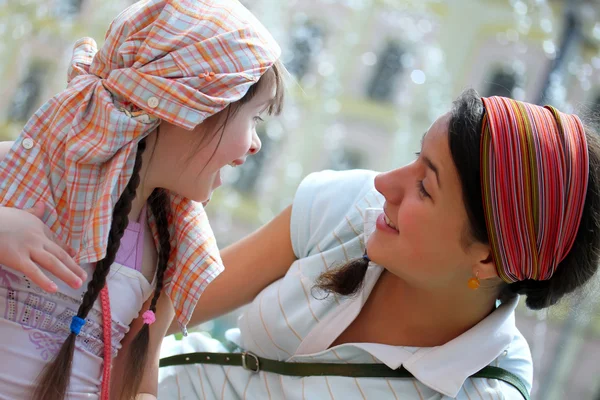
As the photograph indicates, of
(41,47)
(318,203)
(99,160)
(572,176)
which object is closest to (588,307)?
(572,176)

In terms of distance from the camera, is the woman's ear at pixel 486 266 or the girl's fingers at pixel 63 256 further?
the woman's ear at pixel 486 266

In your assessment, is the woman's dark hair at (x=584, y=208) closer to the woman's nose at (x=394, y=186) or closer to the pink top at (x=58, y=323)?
the woman's nose at (x=394, y=186)

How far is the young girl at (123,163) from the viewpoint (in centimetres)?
107

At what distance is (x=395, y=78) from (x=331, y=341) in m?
2.01

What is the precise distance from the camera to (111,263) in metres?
1.14

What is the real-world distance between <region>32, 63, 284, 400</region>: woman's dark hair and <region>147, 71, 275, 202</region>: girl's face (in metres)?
0.01

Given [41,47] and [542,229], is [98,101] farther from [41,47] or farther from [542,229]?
[41,47]

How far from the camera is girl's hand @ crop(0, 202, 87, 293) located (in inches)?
39.9

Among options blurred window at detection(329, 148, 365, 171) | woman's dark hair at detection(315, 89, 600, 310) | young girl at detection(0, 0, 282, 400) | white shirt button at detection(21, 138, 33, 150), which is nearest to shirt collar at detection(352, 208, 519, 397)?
woman's dark hair at detection(315, 89, 600, 310)

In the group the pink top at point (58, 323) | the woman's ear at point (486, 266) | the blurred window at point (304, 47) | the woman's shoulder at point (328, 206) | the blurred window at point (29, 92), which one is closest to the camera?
the pink top at point (58, 323)

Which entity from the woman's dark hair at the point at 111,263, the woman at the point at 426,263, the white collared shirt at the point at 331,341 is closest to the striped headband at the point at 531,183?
the woman at the point at 426,263

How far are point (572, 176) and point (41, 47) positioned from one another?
2280 mm

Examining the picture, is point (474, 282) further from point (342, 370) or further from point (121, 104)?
point (121, 104)

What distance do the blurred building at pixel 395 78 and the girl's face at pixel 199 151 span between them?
1.76 m
